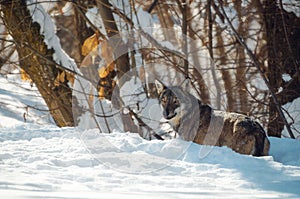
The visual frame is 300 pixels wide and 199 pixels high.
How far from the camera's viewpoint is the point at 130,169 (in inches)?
117

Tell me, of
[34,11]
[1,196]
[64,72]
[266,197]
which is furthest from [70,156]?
[34,11]

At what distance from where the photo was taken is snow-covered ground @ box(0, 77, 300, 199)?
8.02ft

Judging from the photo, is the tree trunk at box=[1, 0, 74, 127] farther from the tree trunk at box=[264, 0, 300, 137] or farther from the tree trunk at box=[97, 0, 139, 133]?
the tree trunk at box=[264, 0, 300, 137]

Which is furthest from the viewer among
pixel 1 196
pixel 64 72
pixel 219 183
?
pixel 64 72

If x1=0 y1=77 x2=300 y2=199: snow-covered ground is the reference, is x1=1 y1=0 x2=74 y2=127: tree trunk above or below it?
above

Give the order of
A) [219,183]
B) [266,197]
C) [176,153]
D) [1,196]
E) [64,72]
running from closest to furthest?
1. [1,196]
2. [266,197]
3. [219,183]
4. [176,153]
5. [64,72]

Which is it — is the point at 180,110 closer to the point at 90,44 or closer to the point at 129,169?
the point at 129,169

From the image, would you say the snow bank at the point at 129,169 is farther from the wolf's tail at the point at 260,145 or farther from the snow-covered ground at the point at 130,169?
the wolf's tail at the point at 260,145

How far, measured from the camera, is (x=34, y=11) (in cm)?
628

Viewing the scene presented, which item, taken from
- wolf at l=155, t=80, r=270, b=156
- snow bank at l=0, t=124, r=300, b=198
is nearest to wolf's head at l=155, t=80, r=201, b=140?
wolf at l=155, t=80, r=270, b=156

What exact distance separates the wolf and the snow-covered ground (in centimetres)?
25

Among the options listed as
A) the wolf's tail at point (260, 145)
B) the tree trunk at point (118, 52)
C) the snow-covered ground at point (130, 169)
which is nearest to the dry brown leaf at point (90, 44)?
the tree trunk at point (118, 52)

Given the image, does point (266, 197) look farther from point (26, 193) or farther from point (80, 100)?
point (80, 100)

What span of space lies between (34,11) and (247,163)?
416 cm
